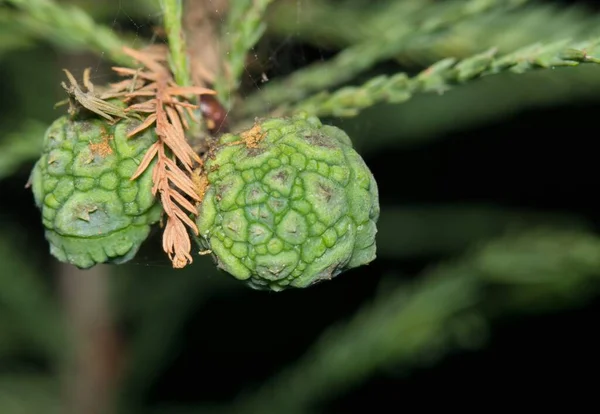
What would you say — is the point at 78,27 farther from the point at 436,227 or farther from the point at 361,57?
the point at 436,227

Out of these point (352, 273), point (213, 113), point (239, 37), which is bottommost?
point (352, 273)

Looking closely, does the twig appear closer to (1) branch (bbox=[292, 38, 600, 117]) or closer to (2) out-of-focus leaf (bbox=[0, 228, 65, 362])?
(2) out-of-focus leaf (bbox=[0, 228, 65, 362])

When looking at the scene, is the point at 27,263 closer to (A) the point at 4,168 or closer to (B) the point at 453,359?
(A) the point at 4,168

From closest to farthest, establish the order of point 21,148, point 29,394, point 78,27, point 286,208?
point 286,208
point 78,27
point 21,148
point 29,394

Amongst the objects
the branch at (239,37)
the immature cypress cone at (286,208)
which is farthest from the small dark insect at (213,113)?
the immature cypress cone at (286,208)

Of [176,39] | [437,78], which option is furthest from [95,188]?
[437,78]

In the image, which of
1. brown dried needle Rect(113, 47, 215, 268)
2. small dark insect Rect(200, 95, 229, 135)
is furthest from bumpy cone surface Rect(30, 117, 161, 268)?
small dark insect Rect(200, 95, 229, 135)

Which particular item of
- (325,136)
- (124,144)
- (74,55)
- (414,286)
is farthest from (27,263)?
(325,136)
